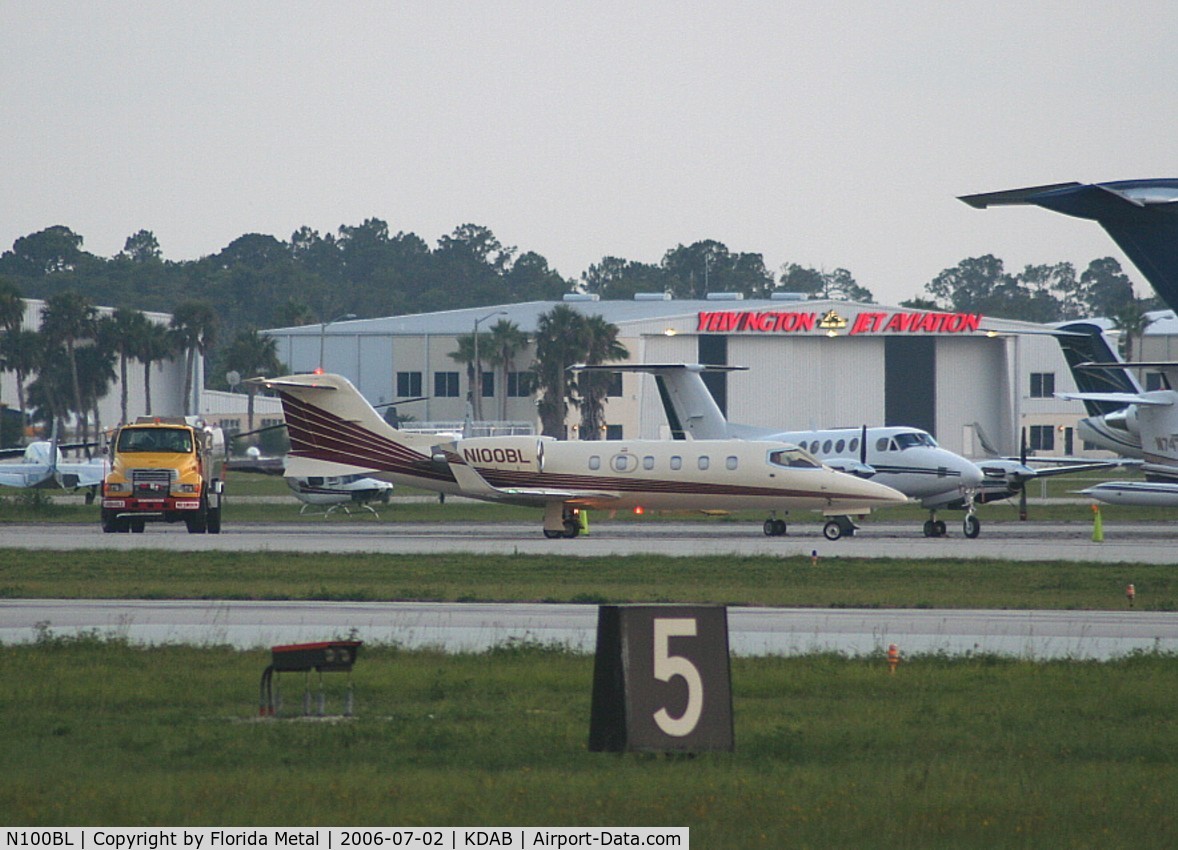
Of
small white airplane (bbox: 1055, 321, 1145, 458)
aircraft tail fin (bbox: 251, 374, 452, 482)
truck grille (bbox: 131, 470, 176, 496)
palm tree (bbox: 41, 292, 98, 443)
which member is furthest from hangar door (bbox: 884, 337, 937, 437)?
truck grille (bbox: 131, 470, 176, 496)

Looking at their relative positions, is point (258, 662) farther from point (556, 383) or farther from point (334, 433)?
point (556, 383)

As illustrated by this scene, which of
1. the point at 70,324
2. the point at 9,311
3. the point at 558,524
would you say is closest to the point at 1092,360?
the point at 558,524

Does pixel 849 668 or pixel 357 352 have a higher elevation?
pixel 357 352

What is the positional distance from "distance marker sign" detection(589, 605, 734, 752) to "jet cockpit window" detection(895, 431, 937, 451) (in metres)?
31.1

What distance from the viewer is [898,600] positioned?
74.5 ft

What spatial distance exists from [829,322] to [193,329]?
42383 mm

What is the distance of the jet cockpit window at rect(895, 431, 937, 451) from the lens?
4116 centimetres

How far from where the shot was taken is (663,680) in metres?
10.7

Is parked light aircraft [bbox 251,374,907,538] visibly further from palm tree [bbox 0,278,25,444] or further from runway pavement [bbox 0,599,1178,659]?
palm tree [bbox 0,278,25,444]

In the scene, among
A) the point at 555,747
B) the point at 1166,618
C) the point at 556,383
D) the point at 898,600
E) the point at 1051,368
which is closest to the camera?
the point at 555,747

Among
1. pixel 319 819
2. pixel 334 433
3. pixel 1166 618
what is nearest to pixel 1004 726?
pixel 319 819

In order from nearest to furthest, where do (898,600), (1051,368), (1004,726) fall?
(1004,726), (898,600), (1051,368)

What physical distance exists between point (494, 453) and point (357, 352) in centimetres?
6532

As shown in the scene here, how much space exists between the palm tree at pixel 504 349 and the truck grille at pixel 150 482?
62507mm
